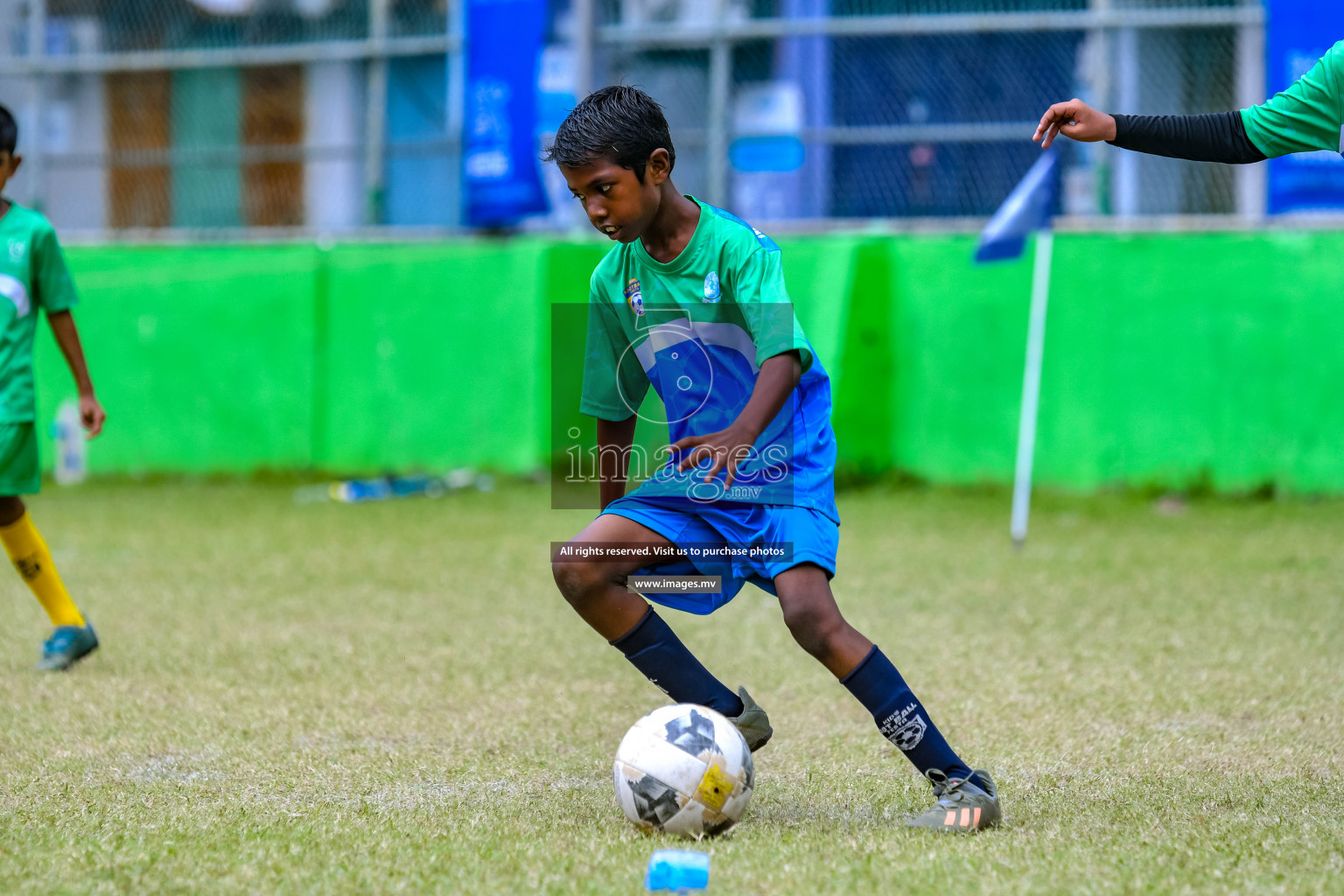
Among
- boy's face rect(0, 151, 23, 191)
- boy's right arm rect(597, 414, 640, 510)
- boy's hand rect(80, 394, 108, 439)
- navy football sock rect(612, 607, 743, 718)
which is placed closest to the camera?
navy football sock rect(612, 607, 743, 718)

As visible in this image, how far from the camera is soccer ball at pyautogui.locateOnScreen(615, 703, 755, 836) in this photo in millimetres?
2994

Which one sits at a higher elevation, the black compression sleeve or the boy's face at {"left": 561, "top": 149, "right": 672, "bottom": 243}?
the black compression sleeve

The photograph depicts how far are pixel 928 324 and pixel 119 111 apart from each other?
711cm

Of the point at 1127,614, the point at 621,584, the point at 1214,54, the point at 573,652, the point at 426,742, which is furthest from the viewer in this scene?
the point at 1214,54

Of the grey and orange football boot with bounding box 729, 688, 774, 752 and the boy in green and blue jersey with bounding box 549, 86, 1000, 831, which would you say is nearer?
the boy in green and blue jersey with bounding box 549, 86, 1000, 831

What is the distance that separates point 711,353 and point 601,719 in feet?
4.67

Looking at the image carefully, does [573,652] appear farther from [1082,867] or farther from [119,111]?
[119,111]

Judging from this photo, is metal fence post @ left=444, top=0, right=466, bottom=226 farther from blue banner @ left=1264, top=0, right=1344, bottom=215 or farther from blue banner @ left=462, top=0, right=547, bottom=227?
blue banner @ left=1264, top=0, right=1344, bottom=215

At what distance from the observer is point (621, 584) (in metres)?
3.29

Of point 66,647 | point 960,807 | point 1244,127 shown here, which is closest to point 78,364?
point 66,647

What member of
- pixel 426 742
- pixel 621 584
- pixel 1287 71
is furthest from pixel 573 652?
pixel 1287 71

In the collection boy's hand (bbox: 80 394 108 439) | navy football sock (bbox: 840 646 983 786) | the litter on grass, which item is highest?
boy's hand (bbox: 80 394 108 439)

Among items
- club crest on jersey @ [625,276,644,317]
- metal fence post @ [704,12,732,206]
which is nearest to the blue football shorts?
club crest on jersey @ [625,276,644,317]

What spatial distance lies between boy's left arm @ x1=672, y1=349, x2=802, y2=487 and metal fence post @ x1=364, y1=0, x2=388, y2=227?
8.77 metres
